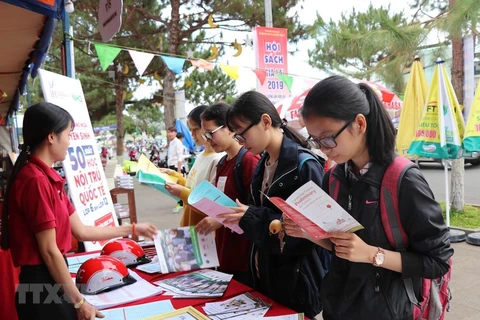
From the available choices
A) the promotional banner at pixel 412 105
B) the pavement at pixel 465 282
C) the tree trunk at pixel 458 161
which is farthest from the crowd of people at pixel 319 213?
the tree trunk at pixel 458 161

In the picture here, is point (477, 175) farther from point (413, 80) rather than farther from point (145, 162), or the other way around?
point (145, 162)

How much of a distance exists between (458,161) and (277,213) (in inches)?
201

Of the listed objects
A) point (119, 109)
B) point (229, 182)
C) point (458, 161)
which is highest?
point (119, 109)

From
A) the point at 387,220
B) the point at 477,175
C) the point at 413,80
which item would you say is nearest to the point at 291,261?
the point at 387,220

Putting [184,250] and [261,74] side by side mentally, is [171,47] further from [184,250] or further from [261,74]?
[184,250]

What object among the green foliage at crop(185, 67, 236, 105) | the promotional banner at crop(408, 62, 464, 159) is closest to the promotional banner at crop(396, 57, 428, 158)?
the promotional banner at crop(408, 62, 464, 159)

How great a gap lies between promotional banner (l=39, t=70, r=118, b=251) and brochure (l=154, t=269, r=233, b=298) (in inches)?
54.3

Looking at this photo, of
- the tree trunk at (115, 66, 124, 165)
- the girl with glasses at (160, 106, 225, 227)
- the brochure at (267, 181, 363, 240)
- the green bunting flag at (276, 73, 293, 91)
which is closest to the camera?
the brochure at (267, 181, 363, 240)

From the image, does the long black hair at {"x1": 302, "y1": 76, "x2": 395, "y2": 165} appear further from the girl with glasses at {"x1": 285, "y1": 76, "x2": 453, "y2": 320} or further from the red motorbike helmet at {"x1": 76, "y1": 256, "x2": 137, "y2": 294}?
the red motorbike helmet at {"x1": 76, "y1": 256, "x2": 137, "y2": 294}

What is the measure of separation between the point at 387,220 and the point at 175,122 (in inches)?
475

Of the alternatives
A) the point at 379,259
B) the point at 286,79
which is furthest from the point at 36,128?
the point at 286,79

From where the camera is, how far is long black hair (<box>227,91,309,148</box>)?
1.66m

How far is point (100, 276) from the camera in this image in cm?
165

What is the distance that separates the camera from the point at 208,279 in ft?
5.79
